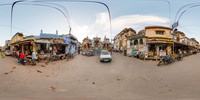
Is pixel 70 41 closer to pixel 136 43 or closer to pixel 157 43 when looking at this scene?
pixel 136 43

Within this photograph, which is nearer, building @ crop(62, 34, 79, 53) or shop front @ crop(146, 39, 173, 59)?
shop front @ crop(146, 39, 173, 59)

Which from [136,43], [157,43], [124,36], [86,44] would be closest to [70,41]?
[86,44]

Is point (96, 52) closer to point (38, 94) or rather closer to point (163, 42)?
point (163, 42)

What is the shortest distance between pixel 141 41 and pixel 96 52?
1044cm

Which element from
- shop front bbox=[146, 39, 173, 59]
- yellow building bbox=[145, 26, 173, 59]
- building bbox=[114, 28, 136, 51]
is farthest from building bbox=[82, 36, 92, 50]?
shop front bbox=[146, 39, 173, 59]

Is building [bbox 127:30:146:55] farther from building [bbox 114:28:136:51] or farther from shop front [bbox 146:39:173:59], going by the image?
building [bbox 114:28:136:51]

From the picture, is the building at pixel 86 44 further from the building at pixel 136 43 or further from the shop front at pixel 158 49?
the shop front at pixel 158 49

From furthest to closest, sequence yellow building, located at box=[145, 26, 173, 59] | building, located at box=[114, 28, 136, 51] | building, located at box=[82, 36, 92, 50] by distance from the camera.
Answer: building, located at box=[82, 36, 92, 50], building, located at box=[114, 28, 136, 51], yellow building, located at box=[145, 26, 173, 59]

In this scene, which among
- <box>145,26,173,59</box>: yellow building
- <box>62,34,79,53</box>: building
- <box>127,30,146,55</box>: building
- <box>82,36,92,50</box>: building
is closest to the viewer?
<box>145,26,173,59</box>: yellow building

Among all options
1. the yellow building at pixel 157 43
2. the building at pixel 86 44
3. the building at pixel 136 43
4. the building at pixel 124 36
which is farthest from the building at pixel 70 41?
the building at pixel 124 36

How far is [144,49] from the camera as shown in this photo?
1574cm

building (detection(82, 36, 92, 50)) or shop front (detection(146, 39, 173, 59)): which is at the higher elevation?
building (detection(82, 36, 92, 50))

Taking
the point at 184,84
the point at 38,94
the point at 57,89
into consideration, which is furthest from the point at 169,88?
the point at 38,94

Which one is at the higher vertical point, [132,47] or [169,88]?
[132,47]
